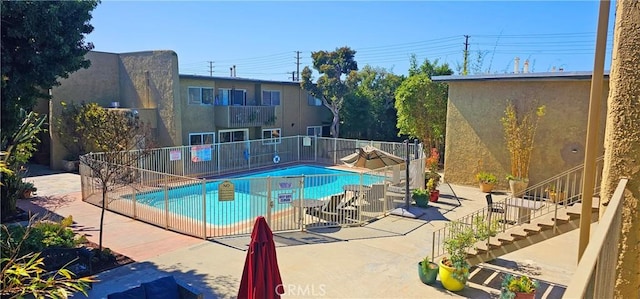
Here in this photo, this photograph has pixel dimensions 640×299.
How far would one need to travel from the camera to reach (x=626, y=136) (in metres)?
3.59

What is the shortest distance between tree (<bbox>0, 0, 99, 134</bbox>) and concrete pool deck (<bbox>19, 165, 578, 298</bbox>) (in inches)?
162

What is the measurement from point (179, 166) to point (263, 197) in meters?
9.70

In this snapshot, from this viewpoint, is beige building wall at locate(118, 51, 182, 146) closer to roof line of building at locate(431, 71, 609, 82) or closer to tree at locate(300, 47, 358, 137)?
tree at locate(300, 47, 358, 137)

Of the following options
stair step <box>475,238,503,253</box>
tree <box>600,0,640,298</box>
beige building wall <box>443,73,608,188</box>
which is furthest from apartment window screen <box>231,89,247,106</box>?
tree <box>600,0,640,298</box>

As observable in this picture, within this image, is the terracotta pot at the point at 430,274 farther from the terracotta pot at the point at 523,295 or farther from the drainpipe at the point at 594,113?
the drainpipe at the point at 594,113

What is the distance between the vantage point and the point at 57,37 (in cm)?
945

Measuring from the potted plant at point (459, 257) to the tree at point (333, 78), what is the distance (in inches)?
863

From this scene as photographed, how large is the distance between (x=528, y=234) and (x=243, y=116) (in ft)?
65.4

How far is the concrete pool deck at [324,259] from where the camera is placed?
319 inches

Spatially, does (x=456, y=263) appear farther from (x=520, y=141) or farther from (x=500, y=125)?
(x=500, y=125)

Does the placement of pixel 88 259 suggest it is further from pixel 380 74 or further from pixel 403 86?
pixel 380 74

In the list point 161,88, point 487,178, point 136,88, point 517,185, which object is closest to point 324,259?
point 517,185

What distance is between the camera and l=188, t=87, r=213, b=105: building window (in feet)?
77.6

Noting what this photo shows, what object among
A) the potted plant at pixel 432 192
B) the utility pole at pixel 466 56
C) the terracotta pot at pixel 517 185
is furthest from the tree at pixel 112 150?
the utility pole at pixel 466 56
